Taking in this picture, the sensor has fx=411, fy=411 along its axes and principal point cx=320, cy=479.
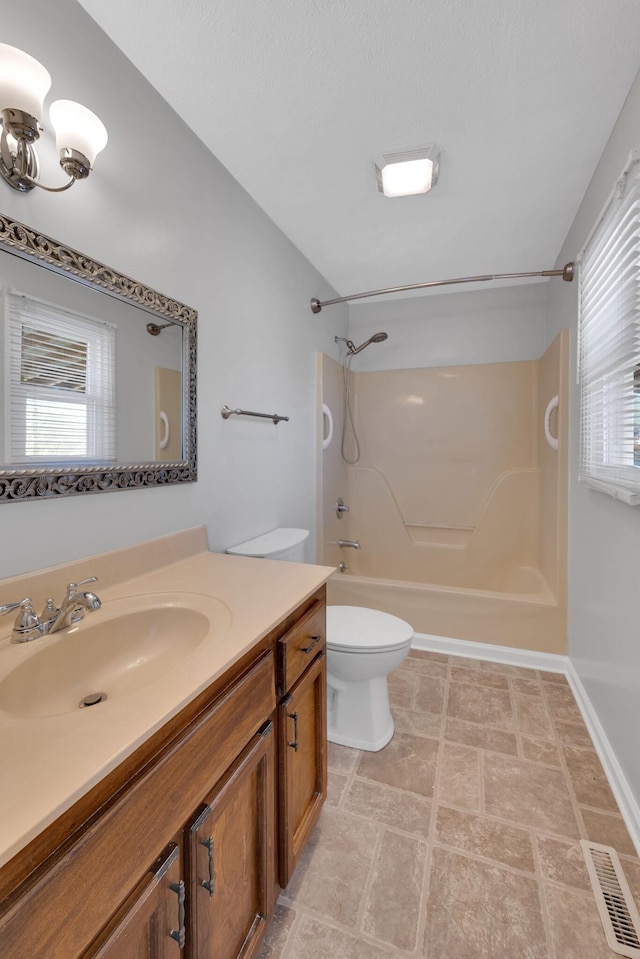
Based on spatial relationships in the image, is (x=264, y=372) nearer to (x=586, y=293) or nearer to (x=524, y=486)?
(x=586, y=293)

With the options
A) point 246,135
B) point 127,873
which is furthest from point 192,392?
point 127,873

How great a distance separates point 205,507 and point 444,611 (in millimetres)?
1669

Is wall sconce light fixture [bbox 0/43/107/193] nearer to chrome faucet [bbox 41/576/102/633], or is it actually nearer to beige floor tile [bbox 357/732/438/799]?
chrome faucet [bbox 41/576/102/633]

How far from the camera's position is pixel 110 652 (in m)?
0.94

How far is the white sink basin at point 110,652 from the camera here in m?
0.77

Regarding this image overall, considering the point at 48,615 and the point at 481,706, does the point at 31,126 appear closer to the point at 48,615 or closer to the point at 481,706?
the point at 48,615

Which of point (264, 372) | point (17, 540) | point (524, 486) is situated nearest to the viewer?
point (17, 540)

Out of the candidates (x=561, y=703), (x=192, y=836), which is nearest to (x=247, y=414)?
(x=192, y=836)

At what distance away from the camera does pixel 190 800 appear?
2.24ft

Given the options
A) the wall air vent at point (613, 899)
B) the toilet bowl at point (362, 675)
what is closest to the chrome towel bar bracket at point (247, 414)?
the toilet bowl at point (362, 675)

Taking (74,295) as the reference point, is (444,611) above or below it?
below

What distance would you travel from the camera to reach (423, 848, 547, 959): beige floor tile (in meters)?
1.01

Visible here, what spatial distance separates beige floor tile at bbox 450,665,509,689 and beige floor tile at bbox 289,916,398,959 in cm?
133

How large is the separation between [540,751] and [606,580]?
2.45ft
